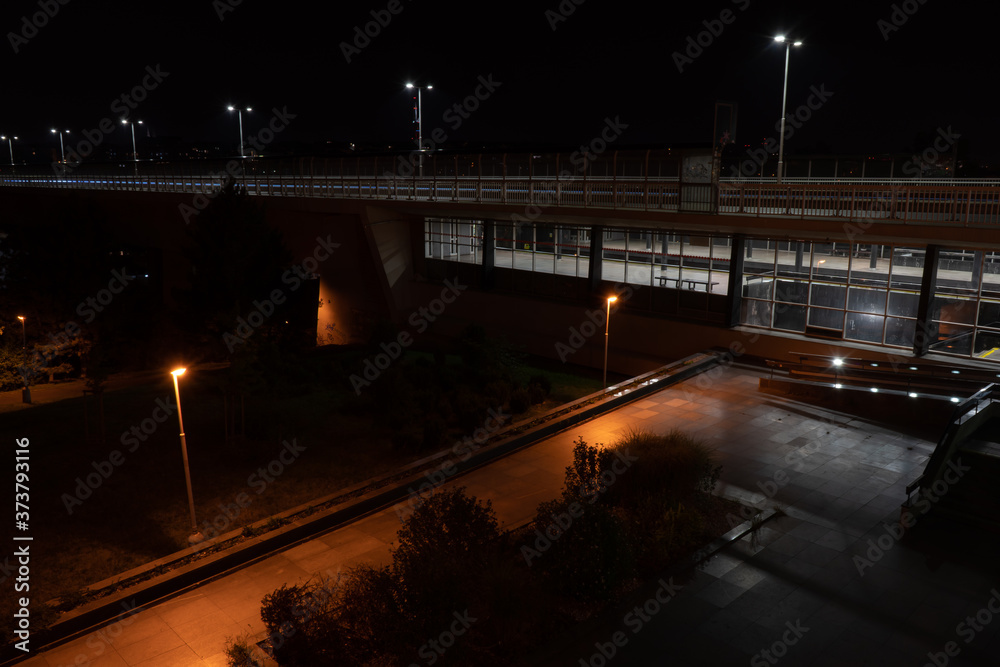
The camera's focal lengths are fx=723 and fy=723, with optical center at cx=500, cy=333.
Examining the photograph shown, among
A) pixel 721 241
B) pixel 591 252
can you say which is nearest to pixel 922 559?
pixel 721 241

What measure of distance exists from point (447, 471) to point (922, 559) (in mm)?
6826

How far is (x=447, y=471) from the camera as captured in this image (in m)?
11.9

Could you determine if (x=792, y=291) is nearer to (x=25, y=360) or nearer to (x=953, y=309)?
(x=953, y=309)

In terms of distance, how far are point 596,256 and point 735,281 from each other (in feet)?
15.1

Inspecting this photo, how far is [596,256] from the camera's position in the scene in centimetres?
2228

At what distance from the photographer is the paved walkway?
24.0ft

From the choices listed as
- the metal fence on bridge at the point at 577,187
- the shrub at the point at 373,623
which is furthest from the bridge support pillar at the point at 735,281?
the shrub at the point at 373,623

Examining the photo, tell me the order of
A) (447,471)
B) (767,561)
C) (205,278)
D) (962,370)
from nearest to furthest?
(767,561) → (447,471) → (962,370) → (205,278)

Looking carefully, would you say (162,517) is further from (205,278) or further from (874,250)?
(874,250)

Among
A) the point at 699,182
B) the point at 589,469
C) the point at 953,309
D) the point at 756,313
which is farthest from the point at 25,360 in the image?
the point at 953,309

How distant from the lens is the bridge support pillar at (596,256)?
2225cm

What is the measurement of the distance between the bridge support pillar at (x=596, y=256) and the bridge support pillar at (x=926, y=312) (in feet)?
28.9

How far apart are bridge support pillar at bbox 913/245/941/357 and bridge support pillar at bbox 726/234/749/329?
423 centimetres

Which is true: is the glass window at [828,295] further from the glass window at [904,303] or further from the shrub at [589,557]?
the shrub at [589,557]
